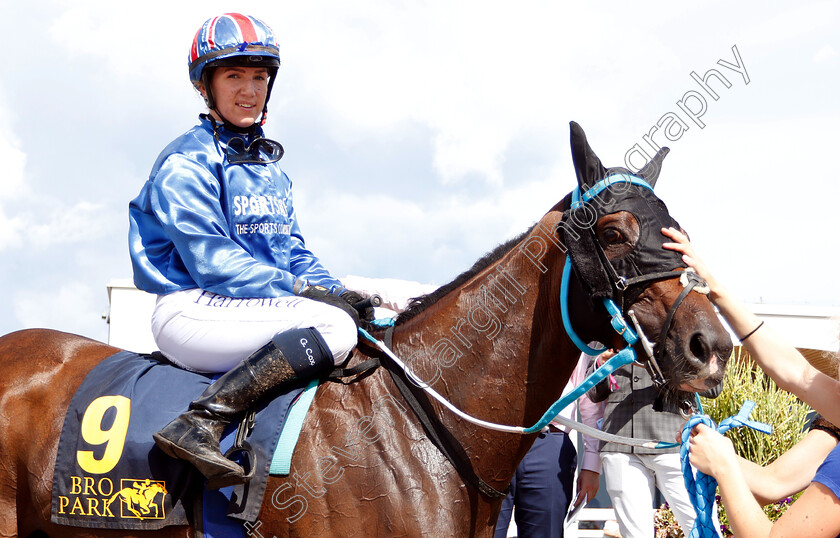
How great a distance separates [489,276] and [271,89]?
1.59 m

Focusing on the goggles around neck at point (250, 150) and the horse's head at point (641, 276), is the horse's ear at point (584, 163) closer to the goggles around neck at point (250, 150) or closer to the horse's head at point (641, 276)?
the horse's head at point (641, 276)

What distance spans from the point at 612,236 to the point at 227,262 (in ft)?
5.05

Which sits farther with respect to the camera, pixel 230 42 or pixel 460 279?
pixel 230 42

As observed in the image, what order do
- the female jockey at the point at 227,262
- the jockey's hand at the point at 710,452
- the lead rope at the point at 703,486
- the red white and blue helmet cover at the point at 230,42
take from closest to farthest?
1. the jockey's hand at the point at 710,452
2. the lead rope at the point at 703,486
3. the female jockey at the point at 227,262
4. the red white and blue helmet cover at the point at 230,42

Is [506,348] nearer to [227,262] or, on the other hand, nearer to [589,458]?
[227,262]

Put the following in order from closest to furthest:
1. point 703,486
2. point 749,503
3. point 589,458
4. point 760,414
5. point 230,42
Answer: point 749,503
point 703,486
point 230,42
point 589,458
point 760,414

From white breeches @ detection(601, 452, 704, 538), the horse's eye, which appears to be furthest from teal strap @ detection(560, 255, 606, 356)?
white breeches @ detection(601, 452, 704, 538)

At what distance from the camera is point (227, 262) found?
2986 millimetres

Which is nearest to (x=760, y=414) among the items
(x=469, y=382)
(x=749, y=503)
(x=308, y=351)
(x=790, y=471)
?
(x=790, y=471)

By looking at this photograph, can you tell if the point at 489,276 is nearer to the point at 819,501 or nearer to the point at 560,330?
the point at 560,330

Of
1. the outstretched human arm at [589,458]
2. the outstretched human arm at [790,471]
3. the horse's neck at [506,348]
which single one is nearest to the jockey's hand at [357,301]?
the horse's neck at [506,348]

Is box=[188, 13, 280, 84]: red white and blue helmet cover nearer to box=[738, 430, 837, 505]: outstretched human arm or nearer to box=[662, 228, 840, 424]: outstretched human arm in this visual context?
box=[662, 228, 840, 424]: outstretched human arm

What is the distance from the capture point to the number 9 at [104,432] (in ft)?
9.64

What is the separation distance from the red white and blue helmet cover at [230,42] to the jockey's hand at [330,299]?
3.76 feet
